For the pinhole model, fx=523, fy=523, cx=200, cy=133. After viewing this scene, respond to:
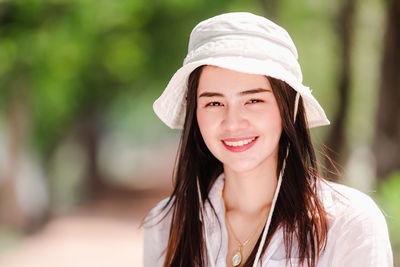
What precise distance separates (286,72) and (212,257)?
0.91 meters

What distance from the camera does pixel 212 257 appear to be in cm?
241

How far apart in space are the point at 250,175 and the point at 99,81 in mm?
13083

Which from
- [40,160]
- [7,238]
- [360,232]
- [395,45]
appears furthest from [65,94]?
[360,232]

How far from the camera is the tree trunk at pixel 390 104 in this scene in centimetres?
515

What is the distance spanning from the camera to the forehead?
7.34 feet

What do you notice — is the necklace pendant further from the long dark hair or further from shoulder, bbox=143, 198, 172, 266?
shoulder, bbox=143, 198, 172, 266

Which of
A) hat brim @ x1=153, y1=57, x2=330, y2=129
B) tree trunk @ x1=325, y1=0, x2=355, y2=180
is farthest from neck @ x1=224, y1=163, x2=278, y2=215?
tree trunk @ x1=325, y1=0, x2=355, y2=180

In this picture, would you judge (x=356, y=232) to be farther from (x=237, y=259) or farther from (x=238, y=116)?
(x=238, y=116)

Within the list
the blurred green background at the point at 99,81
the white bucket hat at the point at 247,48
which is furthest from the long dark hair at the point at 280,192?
the blurred green background at the point at 99,81

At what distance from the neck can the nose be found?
349 millimetres

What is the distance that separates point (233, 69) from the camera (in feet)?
7.00

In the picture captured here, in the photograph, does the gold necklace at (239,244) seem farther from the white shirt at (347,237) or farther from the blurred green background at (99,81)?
the blurred green background at (99,81)

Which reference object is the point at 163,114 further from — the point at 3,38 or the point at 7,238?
the point at 7,238

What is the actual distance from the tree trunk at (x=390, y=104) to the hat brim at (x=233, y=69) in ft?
9.71
